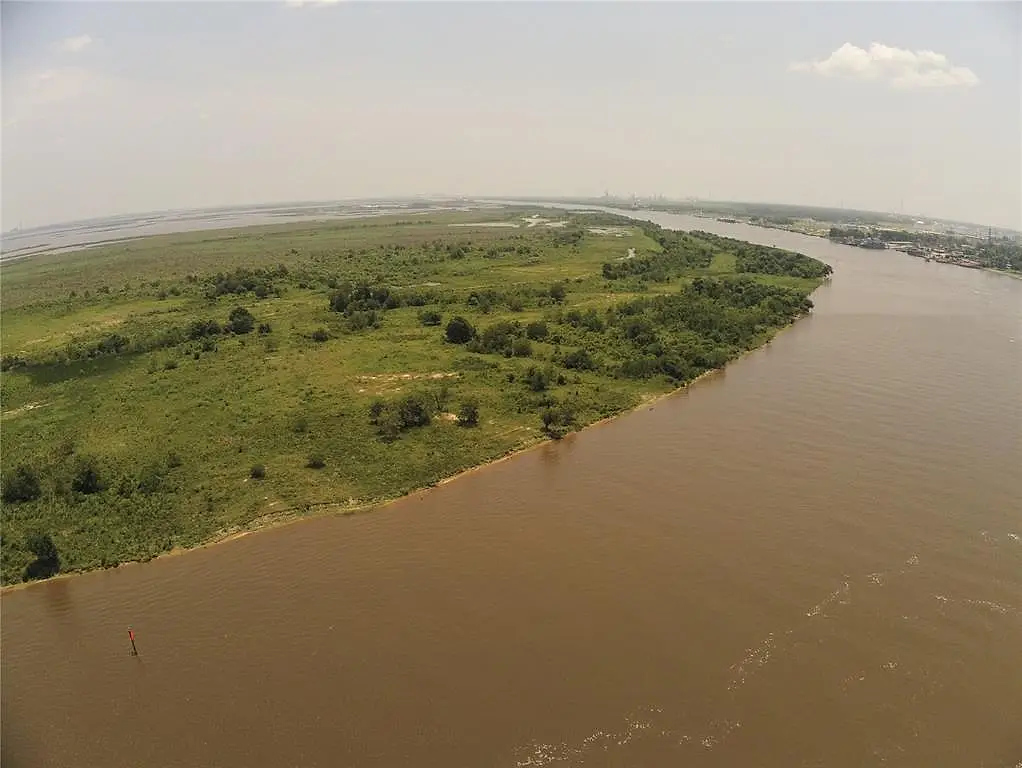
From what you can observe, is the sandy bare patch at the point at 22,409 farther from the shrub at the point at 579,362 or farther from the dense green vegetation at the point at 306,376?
the shrub at the point at 579,362

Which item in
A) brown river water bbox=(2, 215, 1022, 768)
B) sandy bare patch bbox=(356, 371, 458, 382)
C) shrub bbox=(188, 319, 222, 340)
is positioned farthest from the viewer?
shrub bbox=(188, 319, 222, 340)

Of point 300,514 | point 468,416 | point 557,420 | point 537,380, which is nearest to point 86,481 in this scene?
point 300,514

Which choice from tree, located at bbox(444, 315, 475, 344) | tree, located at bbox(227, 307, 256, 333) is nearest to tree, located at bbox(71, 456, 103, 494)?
tree, located at bbox(444, 315, 475, 344)

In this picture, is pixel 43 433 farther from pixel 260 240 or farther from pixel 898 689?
pixel 260 240

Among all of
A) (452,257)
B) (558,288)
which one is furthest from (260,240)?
(558,288)

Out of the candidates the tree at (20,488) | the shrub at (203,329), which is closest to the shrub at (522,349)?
the shrub at (203,329)

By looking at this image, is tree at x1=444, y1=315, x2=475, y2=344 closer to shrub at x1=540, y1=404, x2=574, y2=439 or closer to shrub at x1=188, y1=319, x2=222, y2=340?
shrub at x1=540, y1=404, x2=574, y2=439
